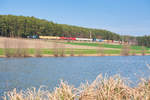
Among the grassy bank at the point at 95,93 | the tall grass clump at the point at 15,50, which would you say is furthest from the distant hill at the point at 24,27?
the grassy bank at the point at 95,93

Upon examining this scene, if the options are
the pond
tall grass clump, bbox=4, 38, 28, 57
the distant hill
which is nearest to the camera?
the pond

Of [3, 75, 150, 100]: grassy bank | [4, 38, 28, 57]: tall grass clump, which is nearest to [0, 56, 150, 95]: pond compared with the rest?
[3, 75, 150, 100]: grassy bank

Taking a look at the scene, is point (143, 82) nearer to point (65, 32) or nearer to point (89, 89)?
point (89, 89)

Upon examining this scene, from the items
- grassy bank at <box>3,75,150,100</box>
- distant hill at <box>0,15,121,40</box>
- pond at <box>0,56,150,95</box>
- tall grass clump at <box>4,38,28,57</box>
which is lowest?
pond at <box>0,56,150,95</box>

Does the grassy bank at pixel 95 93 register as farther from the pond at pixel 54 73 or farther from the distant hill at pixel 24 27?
the distant hill at pixel 24 27

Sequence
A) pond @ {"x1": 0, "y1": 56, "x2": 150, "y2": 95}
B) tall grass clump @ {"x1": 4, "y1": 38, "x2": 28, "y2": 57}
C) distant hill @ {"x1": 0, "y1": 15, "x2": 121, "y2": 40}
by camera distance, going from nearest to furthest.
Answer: pond @ {"x1": 0, "y1": 56, "x2": 150, "y2": 95} → tall grass clump @ {"x1": 4, "y1": 38, "x2": 28, "y2": 57} → distant hill @ {"x1": 0, "y1": 15, "x2": 121, "y2": 40}

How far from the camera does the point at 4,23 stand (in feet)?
335

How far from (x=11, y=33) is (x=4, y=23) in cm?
442

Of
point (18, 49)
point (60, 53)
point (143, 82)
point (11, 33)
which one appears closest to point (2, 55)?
point (18, 49)

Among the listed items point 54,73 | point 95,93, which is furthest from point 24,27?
point 95,93

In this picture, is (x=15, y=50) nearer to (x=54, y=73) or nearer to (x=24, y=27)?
(x=54, y=73)

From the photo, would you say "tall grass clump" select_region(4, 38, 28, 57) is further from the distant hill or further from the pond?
the distant hill

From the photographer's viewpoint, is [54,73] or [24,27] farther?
[24,27]

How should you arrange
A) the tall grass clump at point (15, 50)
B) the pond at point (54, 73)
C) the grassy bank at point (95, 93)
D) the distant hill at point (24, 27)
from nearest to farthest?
the grassy bank at point (95, 93) < the pond at point (54, 73) < the tall grass clump at point (15, 50) < the distant hill at point (24, 27)
